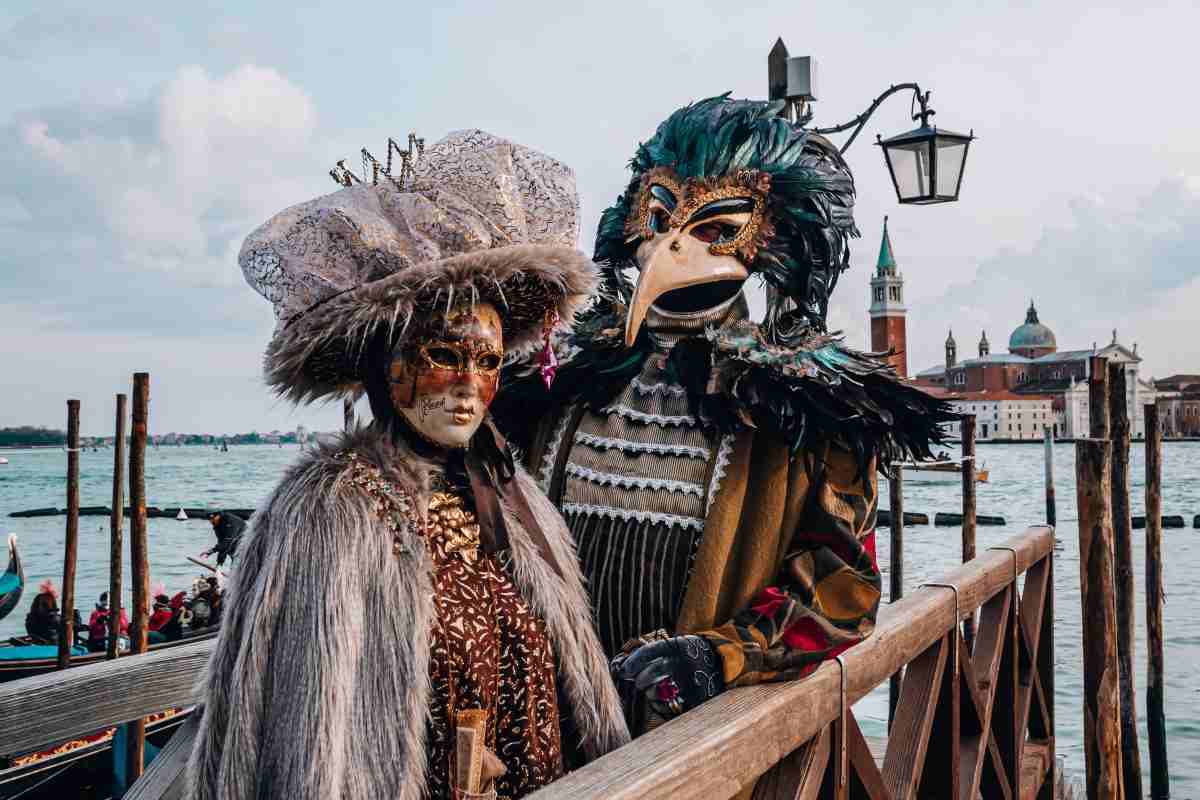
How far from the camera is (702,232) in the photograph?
91.6 inches

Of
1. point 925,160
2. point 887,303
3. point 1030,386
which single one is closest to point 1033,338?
point 1030,386

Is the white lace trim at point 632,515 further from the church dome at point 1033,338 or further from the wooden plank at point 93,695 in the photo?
the church dome at point 1033,338

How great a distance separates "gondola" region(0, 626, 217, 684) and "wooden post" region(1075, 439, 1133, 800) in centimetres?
685

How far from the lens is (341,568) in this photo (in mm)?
1606

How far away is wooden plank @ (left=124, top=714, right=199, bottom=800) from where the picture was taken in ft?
5.75

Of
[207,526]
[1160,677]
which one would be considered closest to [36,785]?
[1160,677]

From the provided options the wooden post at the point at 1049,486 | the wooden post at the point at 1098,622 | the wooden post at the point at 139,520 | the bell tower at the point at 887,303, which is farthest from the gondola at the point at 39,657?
the bell tower at the point at 887,303

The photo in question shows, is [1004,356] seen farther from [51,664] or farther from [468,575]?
[468,575]

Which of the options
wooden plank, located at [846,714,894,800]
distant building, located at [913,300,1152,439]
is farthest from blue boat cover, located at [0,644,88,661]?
distant building, located at [913,300,1152,439]

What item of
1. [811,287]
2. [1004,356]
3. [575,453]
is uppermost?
[1004,356]

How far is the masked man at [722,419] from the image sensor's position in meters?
2.11

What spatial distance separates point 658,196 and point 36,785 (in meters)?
6.62

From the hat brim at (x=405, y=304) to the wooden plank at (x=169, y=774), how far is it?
56cm

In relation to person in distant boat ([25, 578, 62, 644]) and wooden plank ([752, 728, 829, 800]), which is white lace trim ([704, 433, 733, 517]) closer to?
wooden plank ([752, 728, 829, 800])
